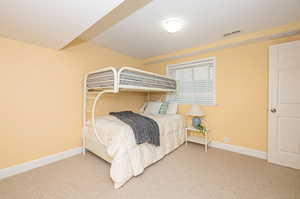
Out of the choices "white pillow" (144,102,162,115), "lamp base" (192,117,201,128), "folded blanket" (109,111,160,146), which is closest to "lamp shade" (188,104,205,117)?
"lamp base" (192,117,201,128)

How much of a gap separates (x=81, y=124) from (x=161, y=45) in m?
2.43

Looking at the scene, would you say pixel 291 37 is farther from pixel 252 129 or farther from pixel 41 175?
pixel 41 175

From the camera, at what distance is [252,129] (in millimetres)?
2455

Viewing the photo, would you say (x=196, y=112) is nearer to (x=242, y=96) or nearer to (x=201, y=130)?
(x=201, y=130)

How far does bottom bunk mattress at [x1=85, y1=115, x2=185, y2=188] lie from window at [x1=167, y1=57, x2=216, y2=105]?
3.28 feet

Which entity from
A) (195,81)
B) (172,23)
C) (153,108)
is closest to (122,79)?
(172,23)

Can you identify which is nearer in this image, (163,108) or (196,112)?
(196,112)

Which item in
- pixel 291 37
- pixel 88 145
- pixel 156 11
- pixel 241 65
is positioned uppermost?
pixel 156 11

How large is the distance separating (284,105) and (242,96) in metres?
0.61

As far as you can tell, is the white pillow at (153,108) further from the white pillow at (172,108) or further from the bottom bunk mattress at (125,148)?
the bottom bunk mattress at (125,148)

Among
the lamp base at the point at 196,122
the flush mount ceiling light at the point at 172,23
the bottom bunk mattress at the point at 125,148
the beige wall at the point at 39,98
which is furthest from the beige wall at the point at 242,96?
the beige wall at the point at 39,98

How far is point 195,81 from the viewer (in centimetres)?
322

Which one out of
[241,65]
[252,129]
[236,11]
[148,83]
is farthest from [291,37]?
[148,83]

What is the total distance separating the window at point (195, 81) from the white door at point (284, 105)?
3.22 feet
